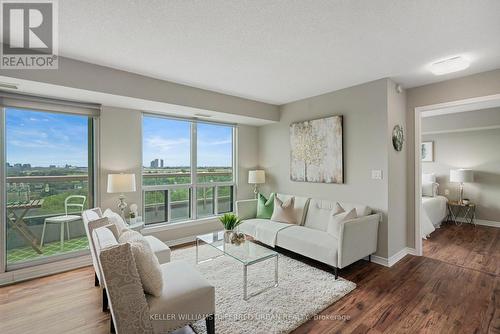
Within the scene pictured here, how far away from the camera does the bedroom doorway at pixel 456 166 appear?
189 inches

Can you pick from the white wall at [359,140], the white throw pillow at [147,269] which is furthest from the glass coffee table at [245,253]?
the white wall at [359,140]

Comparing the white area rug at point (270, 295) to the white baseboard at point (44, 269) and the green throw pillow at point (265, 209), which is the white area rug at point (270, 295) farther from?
the white baseboard at point (44, 269)

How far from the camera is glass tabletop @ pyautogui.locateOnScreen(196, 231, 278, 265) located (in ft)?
8.11

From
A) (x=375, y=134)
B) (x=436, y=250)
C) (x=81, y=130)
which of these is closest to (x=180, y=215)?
(x=81, y=130)

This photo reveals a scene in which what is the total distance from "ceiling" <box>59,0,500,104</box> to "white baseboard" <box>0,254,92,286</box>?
8.64ft

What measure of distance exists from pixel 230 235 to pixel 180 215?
1.76 meters

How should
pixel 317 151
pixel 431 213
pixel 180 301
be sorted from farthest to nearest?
pixel 431 213, pixel 317 151, pixel 180 301

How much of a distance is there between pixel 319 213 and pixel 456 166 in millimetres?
4253

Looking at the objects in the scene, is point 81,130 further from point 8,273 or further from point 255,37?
point 255,37

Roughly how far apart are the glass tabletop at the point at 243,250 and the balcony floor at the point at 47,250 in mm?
1813

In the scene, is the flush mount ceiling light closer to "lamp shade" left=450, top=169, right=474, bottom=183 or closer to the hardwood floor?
the hardwood floor

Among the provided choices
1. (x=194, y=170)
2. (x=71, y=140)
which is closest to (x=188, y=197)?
(x=194, y=170)

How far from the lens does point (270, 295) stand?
7.89 ft

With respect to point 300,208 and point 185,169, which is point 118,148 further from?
point 300,208
